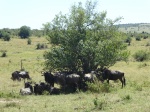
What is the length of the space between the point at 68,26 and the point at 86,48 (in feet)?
8.37

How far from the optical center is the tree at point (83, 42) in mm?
22453

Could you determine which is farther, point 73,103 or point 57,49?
point 57,49

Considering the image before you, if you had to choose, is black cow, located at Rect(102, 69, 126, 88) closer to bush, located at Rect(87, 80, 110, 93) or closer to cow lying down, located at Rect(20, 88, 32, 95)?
bush, located at Rect(87, 80, 110, 93)

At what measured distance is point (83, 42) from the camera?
73.5 ft

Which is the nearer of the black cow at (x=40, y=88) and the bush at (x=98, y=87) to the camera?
the bush at (x=98, y=87)

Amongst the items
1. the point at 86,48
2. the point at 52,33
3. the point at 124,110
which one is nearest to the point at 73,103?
the point at 124,110

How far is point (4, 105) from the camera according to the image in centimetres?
1539

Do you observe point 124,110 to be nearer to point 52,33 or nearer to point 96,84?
point 96,84

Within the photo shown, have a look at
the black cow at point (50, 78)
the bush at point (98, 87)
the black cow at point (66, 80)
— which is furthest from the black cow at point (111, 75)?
the black cow at point (50, 78)

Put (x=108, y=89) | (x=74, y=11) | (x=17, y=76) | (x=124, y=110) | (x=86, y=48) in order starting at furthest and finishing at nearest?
(x=17, y=76)
(x=74, y=11)
(x=86, y=48)
(x=108, y=89)
(x=124, y=110)

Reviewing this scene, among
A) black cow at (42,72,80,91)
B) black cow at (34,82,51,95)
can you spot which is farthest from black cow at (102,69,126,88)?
black cow at (34,82,51,95)

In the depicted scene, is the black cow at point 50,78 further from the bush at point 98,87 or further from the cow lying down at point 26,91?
the bush at point 98,87

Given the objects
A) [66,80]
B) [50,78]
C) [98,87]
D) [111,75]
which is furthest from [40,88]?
[111,75]

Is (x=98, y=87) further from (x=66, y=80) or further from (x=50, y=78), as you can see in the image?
(x=50, y=78)
